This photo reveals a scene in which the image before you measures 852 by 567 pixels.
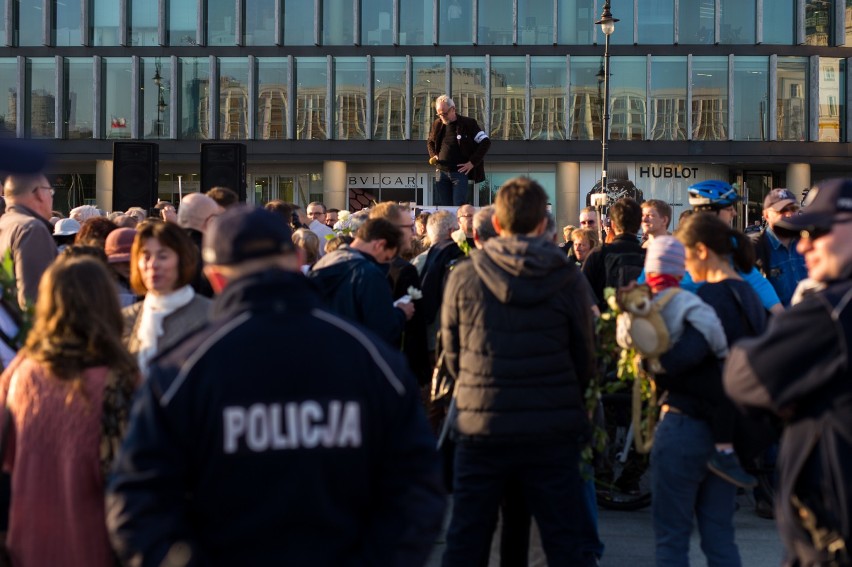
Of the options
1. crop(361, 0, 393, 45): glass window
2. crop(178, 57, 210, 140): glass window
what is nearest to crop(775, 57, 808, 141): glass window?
crop(361, 0, 393, 45): glass window

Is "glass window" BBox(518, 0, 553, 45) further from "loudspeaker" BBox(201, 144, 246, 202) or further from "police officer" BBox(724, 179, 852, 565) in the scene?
"police officer" BBox(724, 179, 852, 565)

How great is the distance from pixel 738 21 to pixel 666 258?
40.1 meters

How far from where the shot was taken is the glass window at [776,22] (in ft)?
143

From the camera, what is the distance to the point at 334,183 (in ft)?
146

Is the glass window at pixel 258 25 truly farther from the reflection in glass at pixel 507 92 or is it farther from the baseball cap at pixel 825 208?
the baseball cap at pixel 825 208

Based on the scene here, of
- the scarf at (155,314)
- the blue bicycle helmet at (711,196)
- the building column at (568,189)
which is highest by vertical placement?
the building column at (568,189)

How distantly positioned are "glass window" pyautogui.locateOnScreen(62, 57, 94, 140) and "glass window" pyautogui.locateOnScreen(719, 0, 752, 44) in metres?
22.7

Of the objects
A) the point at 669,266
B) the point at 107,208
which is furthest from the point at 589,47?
the point at 669,266

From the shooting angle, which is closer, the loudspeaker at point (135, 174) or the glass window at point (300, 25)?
the loudspeaker at point (135, 174)

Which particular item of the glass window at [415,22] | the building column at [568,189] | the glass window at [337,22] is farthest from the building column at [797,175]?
the glass window at [337,22]

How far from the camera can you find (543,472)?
17.7 ft

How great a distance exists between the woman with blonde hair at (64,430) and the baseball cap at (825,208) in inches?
87.6

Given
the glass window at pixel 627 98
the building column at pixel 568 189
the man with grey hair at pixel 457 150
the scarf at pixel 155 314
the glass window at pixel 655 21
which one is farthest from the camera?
the building column at pixel 568 189

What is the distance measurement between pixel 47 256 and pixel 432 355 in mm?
2667
